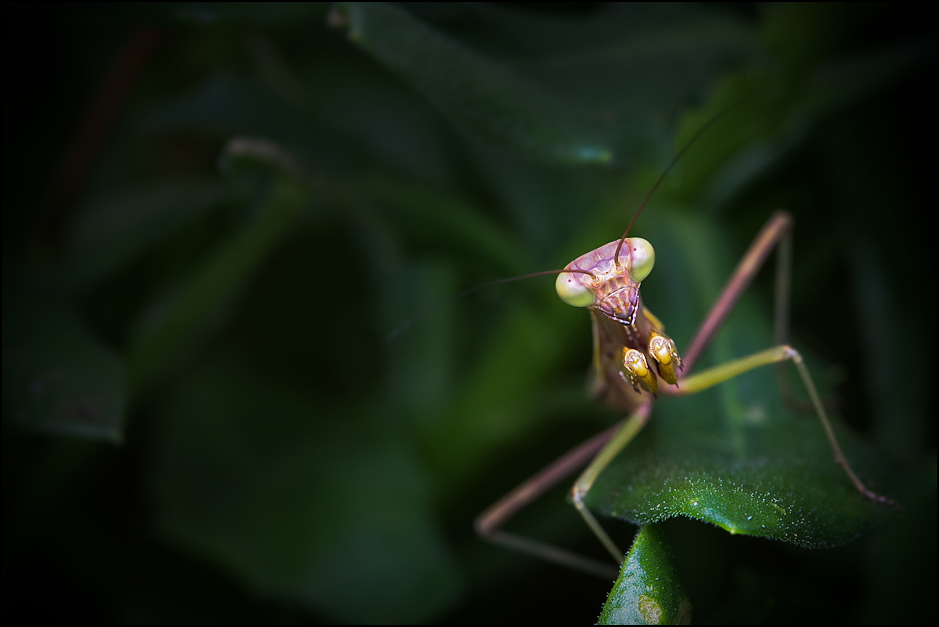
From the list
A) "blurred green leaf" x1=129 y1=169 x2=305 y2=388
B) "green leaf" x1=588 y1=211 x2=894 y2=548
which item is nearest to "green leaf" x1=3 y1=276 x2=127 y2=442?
"blurred green leaf" x1=129 y1=169 x2=305 y2=388

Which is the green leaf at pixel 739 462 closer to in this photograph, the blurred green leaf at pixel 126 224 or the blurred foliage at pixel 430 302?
the blurred foliage at pixel 430 302

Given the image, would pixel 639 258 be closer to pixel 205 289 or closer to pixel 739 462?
pixel 739 462

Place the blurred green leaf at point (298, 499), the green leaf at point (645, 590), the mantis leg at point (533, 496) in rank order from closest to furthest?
the green leaf at point (645, 590), the blurred green leaf at point (298, 499), the mantis leg at point (533, 496)

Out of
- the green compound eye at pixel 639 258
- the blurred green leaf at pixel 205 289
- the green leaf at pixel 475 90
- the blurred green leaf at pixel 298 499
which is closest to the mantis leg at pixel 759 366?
the green compound eye at pixel 639 258

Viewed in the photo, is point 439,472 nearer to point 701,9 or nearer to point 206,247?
point 206,247

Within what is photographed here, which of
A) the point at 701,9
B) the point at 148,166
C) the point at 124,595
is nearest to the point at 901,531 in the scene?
the point at 701,9

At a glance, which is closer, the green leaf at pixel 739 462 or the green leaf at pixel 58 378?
the green leaf at pixel 739 462

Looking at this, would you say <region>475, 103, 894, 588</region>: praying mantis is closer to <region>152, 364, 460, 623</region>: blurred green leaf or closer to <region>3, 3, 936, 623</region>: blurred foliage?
<region>3, 3, 936, 623</region>: blurred foliage
